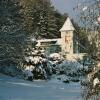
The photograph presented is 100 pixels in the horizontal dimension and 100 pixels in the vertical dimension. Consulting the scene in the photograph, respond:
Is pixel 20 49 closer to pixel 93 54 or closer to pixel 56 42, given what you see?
pixel 93 54

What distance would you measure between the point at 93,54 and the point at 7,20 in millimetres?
17050

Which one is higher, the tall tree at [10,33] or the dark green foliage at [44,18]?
the dark green foliage at [44,18]

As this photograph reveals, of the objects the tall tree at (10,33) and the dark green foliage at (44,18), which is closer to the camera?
the tall tree at (10,33)

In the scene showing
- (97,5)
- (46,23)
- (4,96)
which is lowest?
(4,96)

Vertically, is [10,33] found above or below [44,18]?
below

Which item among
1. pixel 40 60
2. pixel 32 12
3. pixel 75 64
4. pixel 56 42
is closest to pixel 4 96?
pixel 40 60

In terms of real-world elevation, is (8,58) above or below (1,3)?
below

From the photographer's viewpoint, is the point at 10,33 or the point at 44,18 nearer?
the point at 10,33

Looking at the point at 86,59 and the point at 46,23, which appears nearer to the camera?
the point at 86,59

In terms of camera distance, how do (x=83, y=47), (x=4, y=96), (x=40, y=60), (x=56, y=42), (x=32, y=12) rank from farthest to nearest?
(x=56, y=42), (x=32, y=12), (x=40, y=60), (x=4, y=96), (x=83, y=47)

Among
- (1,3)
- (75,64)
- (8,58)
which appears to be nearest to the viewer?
(1,3)

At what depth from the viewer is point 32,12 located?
6275 cm

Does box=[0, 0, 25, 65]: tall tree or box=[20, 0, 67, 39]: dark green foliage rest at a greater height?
box=[20, 0, 67, 39]: dark green foliage

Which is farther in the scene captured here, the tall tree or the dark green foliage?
the dark green foliage
